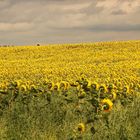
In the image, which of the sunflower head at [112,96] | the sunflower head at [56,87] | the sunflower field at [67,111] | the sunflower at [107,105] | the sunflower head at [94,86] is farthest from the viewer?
the sunflower head at [56,87]

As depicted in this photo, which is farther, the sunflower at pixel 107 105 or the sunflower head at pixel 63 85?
the sunflower head at pixel 63 85

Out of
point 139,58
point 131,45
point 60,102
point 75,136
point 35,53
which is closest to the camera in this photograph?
point 75,136

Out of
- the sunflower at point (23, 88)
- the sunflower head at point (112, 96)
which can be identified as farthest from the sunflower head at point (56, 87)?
the sunflower head at point (112, 96)

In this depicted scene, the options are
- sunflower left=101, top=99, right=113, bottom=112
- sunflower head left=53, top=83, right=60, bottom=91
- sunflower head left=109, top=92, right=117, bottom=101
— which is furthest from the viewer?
sunflower head left=53, top=83, right=60, bottom=91

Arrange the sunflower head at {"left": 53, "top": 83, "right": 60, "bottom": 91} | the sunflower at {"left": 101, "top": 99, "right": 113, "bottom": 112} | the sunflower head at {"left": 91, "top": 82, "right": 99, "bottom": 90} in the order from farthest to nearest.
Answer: the sunflower head at {"left": 53, "top": 83, "right": 60, "bottom": 91}
the sunflower head at {"left": 91, "top": 82, "right": 99, "bottom": 90}
the sunflower at {"left": 101, "top": 99, "right": 113, "bottom": 112}

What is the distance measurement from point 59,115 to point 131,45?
30.0 metres

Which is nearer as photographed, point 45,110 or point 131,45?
point 45,110

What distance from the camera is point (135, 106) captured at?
32.9 ft

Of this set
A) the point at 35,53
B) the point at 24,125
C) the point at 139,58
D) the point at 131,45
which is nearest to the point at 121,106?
the point at 24,125

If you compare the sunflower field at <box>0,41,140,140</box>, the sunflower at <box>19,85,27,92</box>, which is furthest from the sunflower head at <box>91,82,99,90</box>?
the sunflower at <box>19,85,27,92</box>

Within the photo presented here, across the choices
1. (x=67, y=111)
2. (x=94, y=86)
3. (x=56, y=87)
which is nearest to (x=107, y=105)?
(x=94, y=86)

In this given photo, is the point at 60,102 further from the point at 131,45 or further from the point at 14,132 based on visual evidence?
the point at 131,45

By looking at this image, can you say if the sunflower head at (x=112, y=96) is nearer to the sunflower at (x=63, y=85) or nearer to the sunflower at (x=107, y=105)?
the sunflower at (x=63, y=85)

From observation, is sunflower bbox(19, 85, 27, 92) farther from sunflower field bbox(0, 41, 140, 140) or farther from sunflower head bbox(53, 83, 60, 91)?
sunflower head bbox(53, 83, 60, 91)
